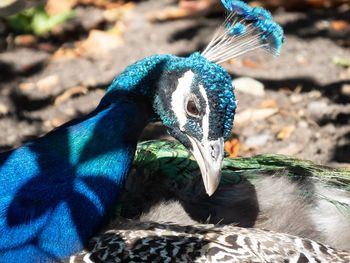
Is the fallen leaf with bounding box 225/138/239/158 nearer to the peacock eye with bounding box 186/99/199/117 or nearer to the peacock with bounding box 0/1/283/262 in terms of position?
the peacock with bounding box 0/1/283/262

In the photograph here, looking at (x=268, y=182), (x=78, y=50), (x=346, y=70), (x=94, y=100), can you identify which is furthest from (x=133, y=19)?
(x=268, y=182)

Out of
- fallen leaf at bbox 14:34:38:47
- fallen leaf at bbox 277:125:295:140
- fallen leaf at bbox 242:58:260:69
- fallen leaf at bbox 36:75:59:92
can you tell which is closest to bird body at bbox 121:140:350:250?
fallen leaf at bbox 277:125:295:140

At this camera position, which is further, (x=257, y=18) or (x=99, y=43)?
(x=99, y=43)

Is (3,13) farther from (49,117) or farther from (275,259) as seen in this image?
(275,259)

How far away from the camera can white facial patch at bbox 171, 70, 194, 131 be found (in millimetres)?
2504

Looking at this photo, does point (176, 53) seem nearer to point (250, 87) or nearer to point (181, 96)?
point (250, 87)

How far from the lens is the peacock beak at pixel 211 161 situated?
2.38 metres

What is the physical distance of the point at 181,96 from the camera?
253 centimetres

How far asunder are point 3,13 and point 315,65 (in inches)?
68.6

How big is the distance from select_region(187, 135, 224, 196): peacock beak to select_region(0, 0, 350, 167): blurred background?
1.36 meters

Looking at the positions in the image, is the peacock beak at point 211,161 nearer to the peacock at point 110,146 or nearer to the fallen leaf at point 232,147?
the peacock at point 110,146

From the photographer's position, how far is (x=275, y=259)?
7.87 ft

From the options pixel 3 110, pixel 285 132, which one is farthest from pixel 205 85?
pixel 3 110

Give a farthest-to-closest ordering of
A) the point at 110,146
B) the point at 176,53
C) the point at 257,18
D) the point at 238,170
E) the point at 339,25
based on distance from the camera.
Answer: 1. the point at 339,25
2. the point at 176,53
3. the point at 238,170
4. the point at 257,18
5. the point at 110,146
